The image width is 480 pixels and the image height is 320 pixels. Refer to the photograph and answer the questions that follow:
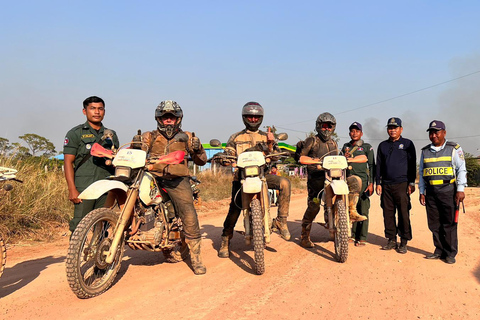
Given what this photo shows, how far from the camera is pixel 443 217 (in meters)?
5.97

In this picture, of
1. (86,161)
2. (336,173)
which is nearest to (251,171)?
(336,173)

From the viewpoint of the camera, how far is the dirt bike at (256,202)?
5.02 m

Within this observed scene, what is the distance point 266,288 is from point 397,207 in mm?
3408

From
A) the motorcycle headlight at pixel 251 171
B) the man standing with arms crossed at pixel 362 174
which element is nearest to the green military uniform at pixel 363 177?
the man standing with arms crossed at pixel 362 174

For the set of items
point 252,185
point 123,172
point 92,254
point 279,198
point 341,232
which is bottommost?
point 341,232

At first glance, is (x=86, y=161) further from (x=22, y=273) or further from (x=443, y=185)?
(x=443, y=185)

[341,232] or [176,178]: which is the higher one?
[176,178]

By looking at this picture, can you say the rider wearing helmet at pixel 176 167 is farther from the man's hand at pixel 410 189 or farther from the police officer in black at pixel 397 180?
the man's hand at pixel 410 189

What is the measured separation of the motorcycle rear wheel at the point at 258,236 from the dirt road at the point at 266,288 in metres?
0.18

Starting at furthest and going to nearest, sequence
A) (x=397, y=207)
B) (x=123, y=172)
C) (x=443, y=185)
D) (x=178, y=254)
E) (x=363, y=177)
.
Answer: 1. (x=363, y=177)
2. (x=397, y=207)
3. (x=443, y=185)
4. (x=178, y=254)
5. (x=123, y=172)

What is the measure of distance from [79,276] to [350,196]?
4.46 meters

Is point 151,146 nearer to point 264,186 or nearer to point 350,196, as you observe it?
point 264,186

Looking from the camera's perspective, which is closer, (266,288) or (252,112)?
(266,288)

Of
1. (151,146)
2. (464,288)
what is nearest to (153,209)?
(151,146)
